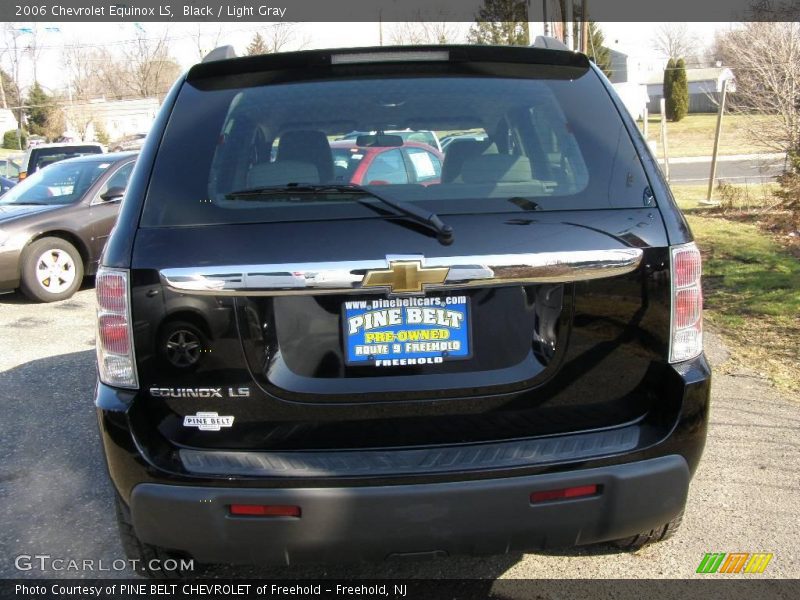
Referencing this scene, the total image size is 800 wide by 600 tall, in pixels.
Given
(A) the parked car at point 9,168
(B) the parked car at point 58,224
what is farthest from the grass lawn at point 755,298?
(A) the parked car at point 9,168

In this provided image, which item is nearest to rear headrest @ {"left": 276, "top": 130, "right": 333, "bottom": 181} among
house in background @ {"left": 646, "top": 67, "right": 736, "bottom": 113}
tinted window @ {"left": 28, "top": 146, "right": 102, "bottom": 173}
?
tinted window @ {"left": 28, "top": 146, "right": 102, "bottom": 173}

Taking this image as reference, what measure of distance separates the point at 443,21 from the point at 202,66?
45645mm

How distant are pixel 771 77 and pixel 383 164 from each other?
985cm

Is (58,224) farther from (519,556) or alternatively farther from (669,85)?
(669,85)

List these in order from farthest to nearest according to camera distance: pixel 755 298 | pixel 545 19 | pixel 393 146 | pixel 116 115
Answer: pixel 116 115 → pixel 545 19 → pixel 755 298 → pixel 393 146

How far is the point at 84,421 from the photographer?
4527 mm

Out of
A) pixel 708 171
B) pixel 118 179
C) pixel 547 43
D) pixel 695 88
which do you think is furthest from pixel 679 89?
pixel 547 43

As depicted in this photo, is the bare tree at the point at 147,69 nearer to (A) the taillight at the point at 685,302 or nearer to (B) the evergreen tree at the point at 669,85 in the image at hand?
(B) the evergreen tree at the point at 669,85

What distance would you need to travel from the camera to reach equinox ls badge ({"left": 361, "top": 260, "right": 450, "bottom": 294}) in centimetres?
202

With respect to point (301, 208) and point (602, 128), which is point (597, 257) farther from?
point (301, 208)

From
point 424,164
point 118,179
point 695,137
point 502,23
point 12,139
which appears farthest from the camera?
point 12,139

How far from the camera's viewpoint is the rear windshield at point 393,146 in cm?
219

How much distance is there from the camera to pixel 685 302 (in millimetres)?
2201

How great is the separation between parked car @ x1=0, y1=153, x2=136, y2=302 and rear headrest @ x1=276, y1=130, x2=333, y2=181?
5577mm
